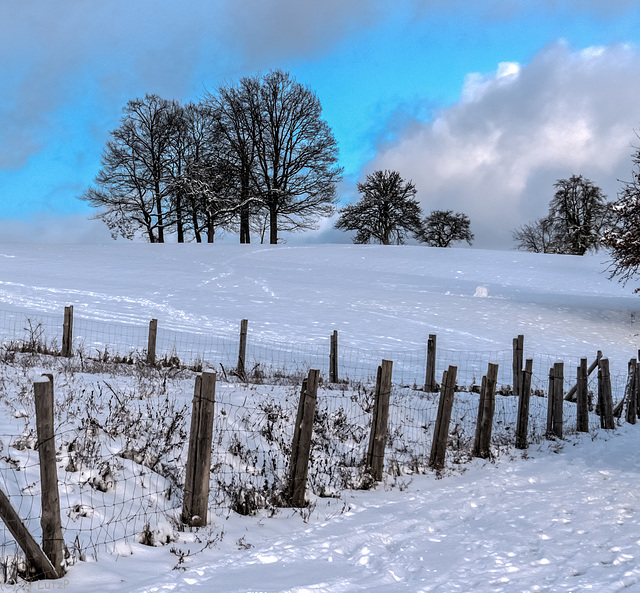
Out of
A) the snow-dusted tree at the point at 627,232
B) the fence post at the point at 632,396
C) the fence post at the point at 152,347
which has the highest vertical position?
the snow-dusted tree at the point at 627,232

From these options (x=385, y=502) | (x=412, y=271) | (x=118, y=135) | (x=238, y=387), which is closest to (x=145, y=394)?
(x=238, y=387)

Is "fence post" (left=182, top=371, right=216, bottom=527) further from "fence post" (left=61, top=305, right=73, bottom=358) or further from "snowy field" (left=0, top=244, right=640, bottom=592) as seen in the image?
"fence post" (left=61, top=305, right=73, bottom=358)

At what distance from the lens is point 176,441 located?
273 inches

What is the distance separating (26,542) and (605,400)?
39.1 feet

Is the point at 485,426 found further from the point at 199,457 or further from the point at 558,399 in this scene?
the point at 199,457

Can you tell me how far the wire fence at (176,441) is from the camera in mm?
4953

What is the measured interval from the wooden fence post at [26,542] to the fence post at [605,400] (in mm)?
11645

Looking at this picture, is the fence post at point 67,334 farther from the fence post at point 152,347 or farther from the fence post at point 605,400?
the fence post at point 605,400

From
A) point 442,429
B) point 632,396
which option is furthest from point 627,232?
point 442,429

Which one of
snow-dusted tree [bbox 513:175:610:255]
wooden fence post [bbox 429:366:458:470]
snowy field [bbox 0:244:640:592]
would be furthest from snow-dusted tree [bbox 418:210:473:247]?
wooden fence post [bbox 429:366:458:470]

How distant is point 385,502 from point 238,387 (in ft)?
15.3

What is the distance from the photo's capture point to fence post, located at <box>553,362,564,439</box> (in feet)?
34.6

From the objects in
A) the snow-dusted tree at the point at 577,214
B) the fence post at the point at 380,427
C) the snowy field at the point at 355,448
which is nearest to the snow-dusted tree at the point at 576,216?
the snow-dusted tree at the point at 577,214

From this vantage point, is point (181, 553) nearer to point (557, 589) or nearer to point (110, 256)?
point (557, 589)
